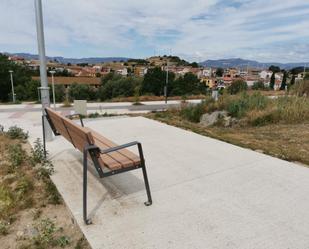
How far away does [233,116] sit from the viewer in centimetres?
781

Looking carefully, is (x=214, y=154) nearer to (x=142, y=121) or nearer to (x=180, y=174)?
(x=180, y=174)

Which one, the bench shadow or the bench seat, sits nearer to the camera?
the bench seat

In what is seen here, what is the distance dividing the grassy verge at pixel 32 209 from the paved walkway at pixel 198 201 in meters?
0.12

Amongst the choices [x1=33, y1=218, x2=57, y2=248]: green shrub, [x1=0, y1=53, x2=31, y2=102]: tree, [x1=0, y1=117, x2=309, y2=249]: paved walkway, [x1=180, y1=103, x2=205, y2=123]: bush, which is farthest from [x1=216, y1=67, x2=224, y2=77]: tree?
[x1=33, y1=218, x2=57, y2=248]: green shrub

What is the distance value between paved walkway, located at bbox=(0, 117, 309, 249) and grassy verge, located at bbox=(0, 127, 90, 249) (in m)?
0.12

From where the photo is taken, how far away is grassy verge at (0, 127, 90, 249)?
2262mm

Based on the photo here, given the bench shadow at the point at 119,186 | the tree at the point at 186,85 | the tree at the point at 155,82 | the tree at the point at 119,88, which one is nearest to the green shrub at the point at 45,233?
the bench shadow at the point at 119,186

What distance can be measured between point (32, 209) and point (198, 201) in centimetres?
174

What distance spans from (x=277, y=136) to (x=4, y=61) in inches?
1551

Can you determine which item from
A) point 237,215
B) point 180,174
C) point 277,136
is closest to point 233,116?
point 277,136

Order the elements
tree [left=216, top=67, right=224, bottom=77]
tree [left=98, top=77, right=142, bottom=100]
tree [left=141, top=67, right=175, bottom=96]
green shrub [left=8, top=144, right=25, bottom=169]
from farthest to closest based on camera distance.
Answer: tree [left=216, top=67, right=224, bottom=77], tree [left=98, top=77, right=142, bottom=100], tree [left=141, top=67, right=175, bottom=96], green shrub [left=8, top=144, right=25, bottom=169]

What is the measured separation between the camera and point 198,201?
9.27 ft

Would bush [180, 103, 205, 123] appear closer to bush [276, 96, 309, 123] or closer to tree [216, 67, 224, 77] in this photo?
bush [276, 96, 309, 123]

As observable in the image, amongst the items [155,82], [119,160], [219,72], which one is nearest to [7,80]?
[155,82]
